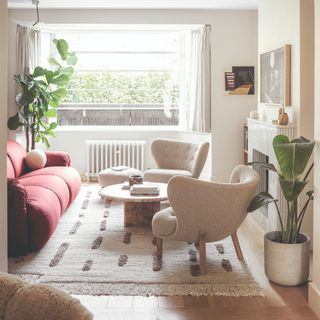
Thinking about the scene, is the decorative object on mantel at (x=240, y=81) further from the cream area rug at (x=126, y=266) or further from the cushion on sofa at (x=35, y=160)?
the cream area rug at (x=126, y=266)

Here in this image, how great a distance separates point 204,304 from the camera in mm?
3357

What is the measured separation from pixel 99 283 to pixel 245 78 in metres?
4.66

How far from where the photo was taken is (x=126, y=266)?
4.04 m

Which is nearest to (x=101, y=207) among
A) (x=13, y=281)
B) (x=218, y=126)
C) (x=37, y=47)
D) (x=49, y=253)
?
(x=49, y=253)

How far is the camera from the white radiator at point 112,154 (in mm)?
8031

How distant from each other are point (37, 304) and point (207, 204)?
2.53 m

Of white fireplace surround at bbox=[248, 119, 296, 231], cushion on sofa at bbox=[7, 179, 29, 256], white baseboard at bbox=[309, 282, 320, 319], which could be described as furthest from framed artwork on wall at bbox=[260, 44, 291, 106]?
cushion on sofa at bbox=[7, 179, 29, 256]

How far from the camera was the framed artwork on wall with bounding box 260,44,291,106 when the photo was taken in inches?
185

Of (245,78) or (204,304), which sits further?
(245,78)

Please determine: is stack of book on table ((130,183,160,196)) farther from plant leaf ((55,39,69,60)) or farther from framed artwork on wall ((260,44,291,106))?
plant leaf ((55,39,69,60))

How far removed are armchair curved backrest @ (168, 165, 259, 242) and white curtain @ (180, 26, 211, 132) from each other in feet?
12.1

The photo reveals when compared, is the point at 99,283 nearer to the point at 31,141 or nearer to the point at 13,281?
the point at 13,281

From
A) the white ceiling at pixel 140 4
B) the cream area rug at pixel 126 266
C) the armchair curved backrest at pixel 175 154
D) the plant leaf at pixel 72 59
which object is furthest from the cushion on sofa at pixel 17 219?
the plant leaf at pixel 72 59

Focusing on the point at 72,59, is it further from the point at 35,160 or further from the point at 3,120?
the point at 3,120
